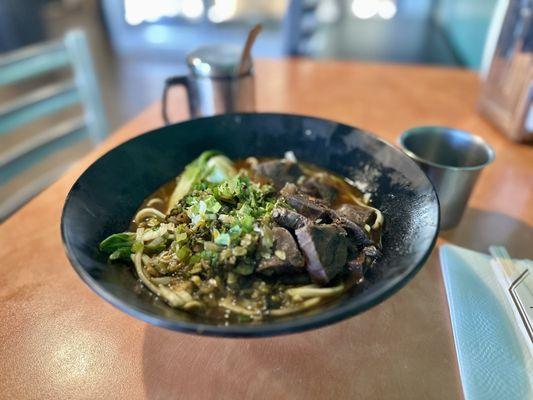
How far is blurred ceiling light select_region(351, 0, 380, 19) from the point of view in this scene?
306 inches

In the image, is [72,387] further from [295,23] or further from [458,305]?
[295,23]

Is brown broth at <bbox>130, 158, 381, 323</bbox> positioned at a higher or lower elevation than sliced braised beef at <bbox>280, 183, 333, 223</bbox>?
lower

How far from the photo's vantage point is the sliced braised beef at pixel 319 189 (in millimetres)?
1411

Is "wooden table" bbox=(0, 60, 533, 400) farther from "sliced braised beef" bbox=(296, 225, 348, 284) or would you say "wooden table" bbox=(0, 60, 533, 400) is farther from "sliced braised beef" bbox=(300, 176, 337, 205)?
"sliced braised beef" bbox=(300, 176, 337, 205)

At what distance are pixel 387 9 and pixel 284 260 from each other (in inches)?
324

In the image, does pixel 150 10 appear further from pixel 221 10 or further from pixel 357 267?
pixel 357 267

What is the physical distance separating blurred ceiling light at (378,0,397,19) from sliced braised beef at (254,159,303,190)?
7.60 meters

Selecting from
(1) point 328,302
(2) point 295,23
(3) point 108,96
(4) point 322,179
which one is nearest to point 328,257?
(1) point 328,302

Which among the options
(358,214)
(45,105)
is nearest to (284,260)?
(358,214)

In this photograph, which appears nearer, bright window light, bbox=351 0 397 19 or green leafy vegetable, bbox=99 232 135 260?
green leafy vegetable, bbox=99 232 135 260

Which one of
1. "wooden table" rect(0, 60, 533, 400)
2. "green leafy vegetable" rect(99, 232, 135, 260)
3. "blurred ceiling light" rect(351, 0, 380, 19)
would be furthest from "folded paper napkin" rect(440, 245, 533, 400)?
"blurred ceiling light" rect(351, 0, 380, 19)

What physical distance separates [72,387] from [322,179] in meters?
1.00

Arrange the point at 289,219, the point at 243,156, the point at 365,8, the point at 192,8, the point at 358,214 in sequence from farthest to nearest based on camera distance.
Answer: the point at 365,8, the point at 192,8, the point at 243,156, the point at 358,214, the point at 289,219

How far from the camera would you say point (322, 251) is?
1.04m
